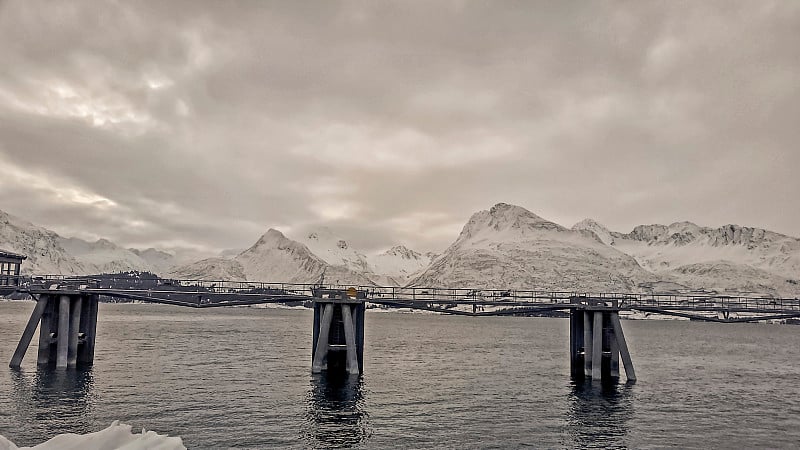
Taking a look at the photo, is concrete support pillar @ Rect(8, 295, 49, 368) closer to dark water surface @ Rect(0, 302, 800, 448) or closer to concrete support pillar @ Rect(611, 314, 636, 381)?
dark water surface @ Rect(0, 302, 800, 448)

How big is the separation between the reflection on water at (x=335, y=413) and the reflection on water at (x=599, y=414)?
14.7 m

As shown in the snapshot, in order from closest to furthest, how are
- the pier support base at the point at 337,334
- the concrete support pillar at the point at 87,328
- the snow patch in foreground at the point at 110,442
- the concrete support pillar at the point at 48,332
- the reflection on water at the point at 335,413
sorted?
the snow patch in foreground at the point at 110,442 → the reflection on water at the point at 335,413 → the pier support base at the point at 337,334 → the concrete support pillar at the point at 48,332 → the concrete support pillar at the point at 87,328

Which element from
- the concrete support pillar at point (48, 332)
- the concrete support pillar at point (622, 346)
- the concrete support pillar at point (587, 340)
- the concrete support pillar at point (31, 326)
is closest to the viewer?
the concrete support pillar at point (31, 326)

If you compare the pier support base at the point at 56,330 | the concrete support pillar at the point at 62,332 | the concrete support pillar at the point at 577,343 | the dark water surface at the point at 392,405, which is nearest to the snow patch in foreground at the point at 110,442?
the dark water surface at the point at 392,405

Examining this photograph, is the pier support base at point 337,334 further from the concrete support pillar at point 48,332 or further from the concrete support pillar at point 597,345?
Result: the concrete support pillar at point 48,332

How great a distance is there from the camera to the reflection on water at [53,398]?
38.5 meters

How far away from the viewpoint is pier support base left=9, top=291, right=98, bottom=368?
59.6 metres

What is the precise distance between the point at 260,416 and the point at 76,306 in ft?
100.0

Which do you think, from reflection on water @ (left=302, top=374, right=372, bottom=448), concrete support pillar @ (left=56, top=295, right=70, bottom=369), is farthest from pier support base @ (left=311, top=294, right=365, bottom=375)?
concrete support pillar @ (left=56, top=295, right=70, bottom=369)

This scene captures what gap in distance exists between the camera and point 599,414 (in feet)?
155

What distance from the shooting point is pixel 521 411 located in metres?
48.6

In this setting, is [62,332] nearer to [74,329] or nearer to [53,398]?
[74,329]

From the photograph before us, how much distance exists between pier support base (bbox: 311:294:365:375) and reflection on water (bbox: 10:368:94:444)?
20662mm

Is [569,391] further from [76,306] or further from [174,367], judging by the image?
[76,306]
